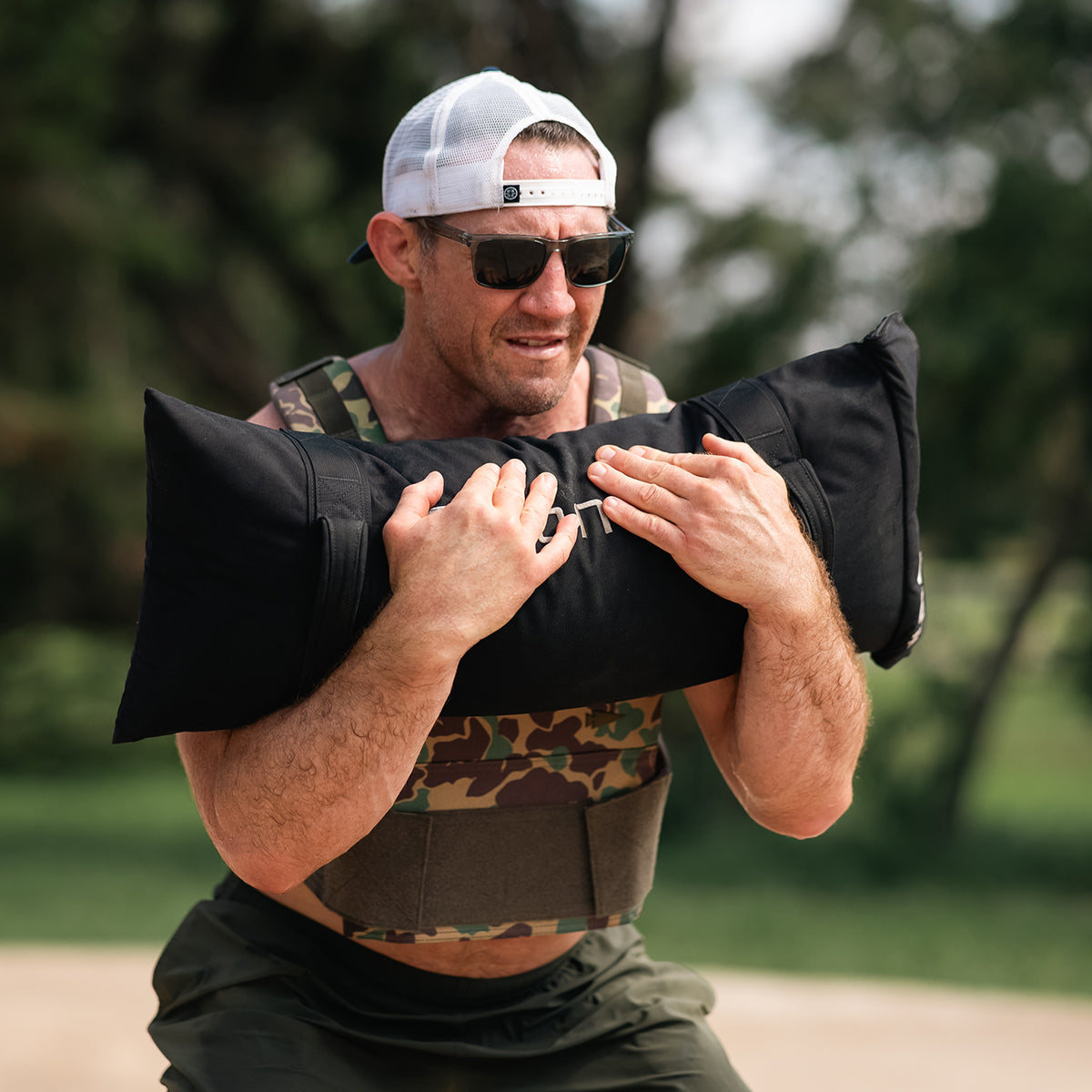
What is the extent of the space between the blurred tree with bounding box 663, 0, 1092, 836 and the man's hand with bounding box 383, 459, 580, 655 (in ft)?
20.2

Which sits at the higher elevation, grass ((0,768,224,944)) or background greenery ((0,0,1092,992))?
background greenery ((0,0,1092,992))

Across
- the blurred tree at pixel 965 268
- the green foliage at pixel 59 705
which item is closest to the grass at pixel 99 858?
the green foliage at pixel 59 705

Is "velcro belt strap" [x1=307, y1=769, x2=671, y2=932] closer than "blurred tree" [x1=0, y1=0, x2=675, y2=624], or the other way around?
"velcro belt strap" [x1=307, y1=769, x2=671, y2=932]

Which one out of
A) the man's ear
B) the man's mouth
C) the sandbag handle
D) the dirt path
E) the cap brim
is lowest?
the dirt path

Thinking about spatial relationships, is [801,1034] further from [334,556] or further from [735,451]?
[334,556]

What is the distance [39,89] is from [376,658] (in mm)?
6485

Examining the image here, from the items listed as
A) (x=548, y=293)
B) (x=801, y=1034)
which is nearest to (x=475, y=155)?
(x=548, y=293)

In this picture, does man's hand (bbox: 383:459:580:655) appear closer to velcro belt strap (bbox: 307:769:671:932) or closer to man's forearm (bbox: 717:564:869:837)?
man's forearm (bbox: 717:564:869:837)

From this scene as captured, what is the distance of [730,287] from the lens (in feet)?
29.4

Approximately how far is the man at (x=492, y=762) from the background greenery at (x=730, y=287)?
564 centimetres

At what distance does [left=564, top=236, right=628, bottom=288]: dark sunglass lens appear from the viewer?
2.07 metres

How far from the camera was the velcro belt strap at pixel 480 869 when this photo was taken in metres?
2.05

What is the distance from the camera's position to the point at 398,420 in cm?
225

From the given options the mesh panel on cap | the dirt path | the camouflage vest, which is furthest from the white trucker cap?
the dirt path
